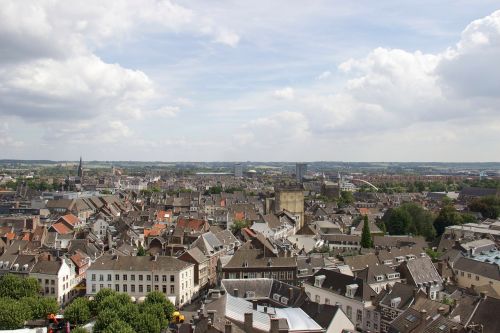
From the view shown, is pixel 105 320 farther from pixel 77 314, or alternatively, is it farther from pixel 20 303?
pixel 20 303

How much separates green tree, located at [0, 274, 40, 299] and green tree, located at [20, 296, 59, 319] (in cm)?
506

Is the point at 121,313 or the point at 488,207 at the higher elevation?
the point at 488,207

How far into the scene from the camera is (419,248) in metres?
86.3

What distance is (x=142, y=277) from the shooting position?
70125mm

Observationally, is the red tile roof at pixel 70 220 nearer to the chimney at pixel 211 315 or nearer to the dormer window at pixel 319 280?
→ the dormer window at pixel 319 280

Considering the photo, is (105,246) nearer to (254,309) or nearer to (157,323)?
(157,323)

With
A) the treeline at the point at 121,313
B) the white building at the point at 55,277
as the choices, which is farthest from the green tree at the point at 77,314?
the white building at the point at 55,277

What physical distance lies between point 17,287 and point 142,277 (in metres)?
16.1

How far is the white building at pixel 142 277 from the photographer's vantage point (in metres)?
69.3

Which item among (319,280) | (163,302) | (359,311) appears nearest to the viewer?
(163,302)

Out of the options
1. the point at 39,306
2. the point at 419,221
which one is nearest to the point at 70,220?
the point at 39,306

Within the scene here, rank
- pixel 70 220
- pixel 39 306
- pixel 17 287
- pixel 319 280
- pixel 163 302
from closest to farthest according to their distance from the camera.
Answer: pixel 163 302 → pixel 39 306 → pixel 319 280 → pixel 17 287 → pixel 70 220

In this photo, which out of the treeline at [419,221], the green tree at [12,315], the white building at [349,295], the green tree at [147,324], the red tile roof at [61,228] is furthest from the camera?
the treeline at [419,221]

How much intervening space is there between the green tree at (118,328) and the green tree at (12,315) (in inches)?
506
